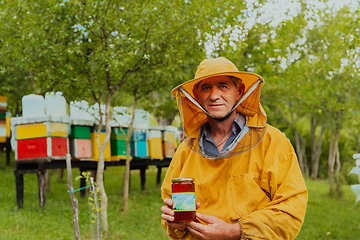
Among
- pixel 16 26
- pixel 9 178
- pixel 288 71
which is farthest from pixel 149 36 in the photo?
pixel 9 178

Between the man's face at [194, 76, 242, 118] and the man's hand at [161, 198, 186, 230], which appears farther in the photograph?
the man's face at [194, 76, 242, 118]

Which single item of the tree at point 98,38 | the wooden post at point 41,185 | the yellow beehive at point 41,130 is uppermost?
the tree at point 98,38

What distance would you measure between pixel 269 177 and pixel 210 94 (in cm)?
60

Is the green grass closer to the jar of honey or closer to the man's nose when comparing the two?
the jar of honey

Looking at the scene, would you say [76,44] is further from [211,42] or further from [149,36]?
[211,42]

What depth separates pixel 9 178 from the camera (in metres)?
11.9

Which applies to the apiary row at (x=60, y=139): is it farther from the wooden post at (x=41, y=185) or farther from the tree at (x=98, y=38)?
the tree at (x=98, y=38)

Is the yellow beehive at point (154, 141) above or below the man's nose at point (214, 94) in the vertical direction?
below

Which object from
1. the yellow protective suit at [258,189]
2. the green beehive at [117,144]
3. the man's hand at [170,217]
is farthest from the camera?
the green beehive at [117,144]

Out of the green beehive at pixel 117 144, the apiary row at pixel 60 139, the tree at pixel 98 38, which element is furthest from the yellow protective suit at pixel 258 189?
the green beehive at pixel 117 144

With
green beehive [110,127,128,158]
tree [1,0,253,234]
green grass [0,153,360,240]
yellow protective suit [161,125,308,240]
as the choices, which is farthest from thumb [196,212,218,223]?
green beehive [110,127,128,158]

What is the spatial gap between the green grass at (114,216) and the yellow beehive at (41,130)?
170cm

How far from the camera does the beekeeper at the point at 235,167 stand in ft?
6.25

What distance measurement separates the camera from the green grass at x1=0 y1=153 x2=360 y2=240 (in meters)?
7.10
